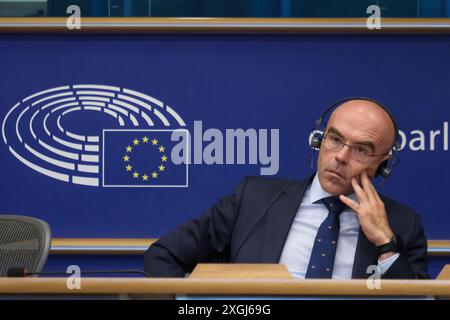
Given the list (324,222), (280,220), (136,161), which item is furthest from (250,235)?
(136,161)

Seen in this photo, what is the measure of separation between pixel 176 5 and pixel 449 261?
166cm

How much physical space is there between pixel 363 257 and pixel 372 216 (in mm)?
118

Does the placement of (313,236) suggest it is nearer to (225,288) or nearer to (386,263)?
(386,263)

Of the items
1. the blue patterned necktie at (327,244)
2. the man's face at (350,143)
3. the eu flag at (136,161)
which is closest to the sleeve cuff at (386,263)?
the blue patterned necktie at (327,244)

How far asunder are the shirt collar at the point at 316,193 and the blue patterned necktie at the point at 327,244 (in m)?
0.02

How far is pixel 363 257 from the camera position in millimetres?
2365

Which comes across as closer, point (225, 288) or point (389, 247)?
point (225, 288)

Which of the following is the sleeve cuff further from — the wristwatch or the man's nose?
the man's nose

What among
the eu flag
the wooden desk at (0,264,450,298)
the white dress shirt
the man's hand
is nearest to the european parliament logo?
the eu flag

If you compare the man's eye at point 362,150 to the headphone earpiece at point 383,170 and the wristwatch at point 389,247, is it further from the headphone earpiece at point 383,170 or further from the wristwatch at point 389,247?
the wristwatch at point 389,247

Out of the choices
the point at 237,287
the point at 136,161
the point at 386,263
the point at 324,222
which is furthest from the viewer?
the point at 136,161

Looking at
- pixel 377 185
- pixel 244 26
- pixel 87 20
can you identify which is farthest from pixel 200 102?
pixel 377 185
